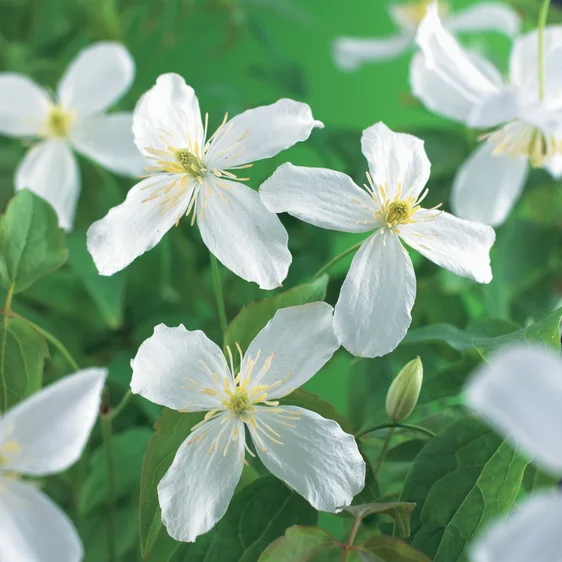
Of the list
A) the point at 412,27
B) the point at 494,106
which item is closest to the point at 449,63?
the point at 494,106

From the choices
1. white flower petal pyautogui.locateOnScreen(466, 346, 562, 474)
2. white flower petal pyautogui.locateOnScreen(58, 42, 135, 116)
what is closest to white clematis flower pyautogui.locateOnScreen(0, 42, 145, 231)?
white flower petal pyautogui.locateOnScreen(58, 42, 135, 116)

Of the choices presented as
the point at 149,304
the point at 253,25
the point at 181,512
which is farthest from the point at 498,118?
the point at 253,25

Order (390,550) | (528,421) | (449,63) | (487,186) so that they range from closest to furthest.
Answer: (528,421), (390,550), (449,63), (487,186)

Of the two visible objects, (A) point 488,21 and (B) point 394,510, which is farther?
(A) point 488,21

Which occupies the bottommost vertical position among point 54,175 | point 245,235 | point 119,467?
point 119,467

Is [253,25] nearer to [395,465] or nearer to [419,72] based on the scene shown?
[419,72]

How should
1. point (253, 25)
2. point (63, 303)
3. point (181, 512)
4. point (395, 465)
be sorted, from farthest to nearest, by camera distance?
point (253, 25)
point (63, 303)
point (395, 465)
point (181, 512)

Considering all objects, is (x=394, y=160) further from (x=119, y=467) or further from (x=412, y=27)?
(x=412, y=27)

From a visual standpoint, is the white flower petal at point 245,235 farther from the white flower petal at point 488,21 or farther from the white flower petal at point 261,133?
the white flower petal at point 488,21
